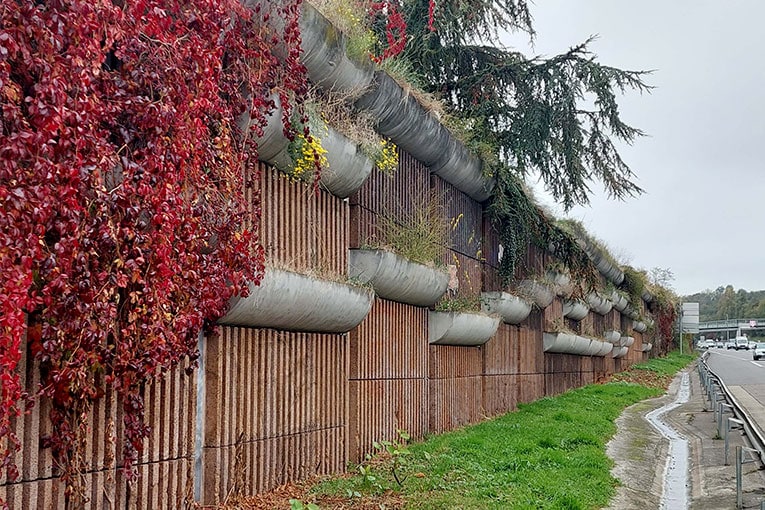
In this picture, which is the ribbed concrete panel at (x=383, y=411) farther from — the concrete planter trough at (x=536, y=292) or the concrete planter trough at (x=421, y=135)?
the concrete planter trough at (x=536, y=292)

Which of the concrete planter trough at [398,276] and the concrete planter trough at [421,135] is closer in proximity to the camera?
the concrete planter trough at [398,276]

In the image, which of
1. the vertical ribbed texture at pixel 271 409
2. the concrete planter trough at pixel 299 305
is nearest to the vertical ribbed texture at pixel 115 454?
the vertical ribbed texture at pixel 271 409

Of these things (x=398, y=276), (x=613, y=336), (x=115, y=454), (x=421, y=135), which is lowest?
(x=115, y=454)

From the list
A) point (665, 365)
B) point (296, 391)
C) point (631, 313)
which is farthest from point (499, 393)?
point (665, 365)

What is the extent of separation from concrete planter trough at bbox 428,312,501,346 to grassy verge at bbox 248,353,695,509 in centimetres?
149

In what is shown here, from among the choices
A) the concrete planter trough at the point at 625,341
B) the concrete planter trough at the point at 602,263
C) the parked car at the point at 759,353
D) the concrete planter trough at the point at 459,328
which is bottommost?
the parked car at the point at 759,353

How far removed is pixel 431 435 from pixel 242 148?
697 cm

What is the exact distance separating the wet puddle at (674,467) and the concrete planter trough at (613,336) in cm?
865

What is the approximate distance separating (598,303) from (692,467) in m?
16.3

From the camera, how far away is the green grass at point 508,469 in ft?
28.3

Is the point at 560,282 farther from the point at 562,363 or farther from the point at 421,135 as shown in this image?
the point at 421,135

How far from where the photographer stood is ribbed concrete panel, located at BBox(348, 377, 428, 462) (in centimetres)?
1012

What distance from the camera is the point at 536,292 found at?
1889 centimetres

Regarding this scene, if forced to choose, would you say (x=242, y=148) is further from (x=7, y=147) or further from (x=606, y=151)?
(x=606, y=151)
